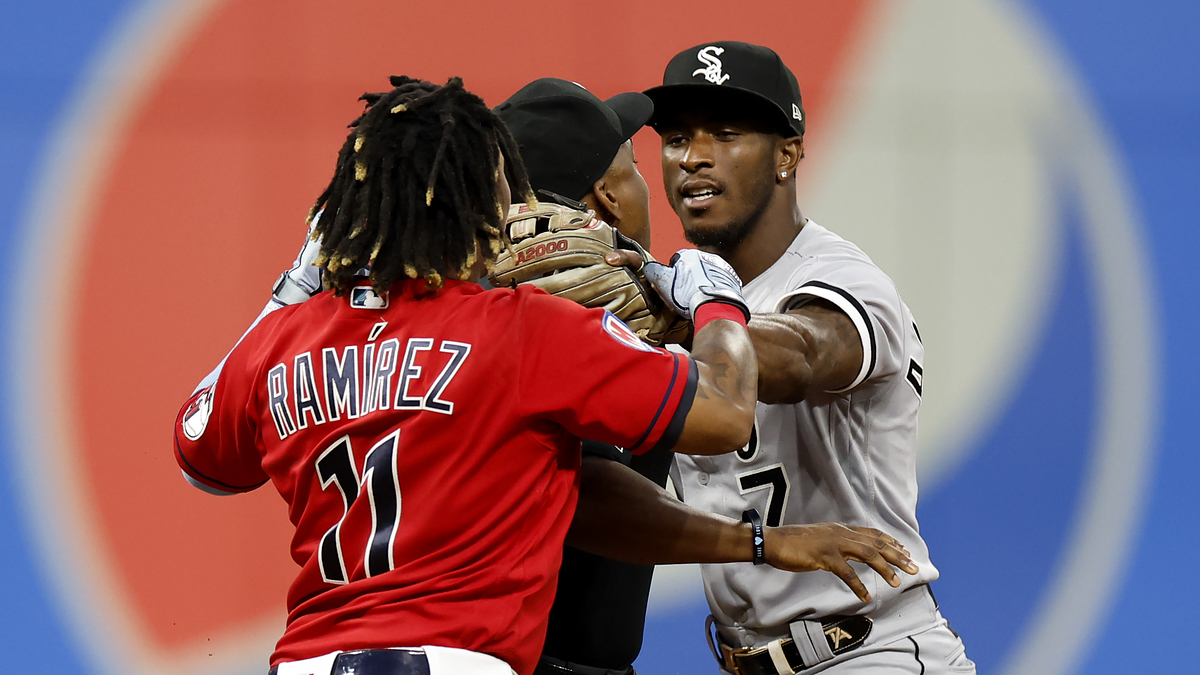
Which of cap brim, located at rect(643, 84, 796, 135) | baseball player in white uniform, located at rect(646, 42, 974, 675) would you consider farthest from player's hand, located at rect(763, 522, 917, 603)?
cap brim, located at rect(643, 84, 796, 135)

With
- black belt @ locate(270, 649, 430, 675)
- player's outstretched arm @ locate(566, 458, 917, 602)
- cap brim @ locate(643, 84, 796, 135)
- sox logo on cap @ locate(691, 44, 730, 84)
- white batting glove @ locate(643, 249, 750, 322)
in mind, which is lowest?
black belt @ locate(270, 649, 430, 675)

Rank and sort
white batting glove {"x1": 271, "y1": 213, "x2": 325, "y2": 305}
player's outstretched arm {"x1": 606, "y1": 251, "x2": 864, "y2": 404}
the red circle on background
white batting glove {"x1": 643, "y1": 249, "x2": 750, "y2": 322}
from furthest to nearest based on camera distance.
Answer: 1. the red circle on background
2. white batting glove {"x1": 271, "y1": 213, "x2": 325, "y2": 305}
3. player's outstretched arm {"x1": 606, "y1": 251, "x2": 864, "y2": 404}
4. white batting glove {"x1": 643, "y1": 249, "x2": 750, "y2": 322}

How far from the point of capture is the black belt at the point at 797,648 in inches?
77.9

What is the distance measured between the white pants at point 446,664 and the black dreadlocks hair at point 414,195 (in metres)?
0.48

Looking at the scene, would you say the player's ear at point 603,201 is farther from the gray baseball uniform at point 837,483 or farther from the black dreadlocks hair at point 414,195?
the black dreadlocks hair at point 414,195

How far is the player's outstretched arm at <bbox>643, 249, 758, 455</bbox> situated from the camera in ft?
4.55

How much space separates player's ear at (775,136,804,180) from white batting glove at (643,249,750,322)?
0.75 meters

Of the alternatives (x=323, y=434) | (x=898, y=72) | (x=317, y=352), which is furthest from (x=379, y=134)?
(x=898, y=72)

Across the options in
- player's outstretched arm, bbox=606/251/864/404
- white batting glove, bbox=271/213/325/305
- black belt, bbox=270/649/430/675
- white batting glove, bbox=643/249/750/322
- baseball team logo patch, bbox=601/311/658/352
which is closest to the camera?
black belt, bbox=270/649/430/675

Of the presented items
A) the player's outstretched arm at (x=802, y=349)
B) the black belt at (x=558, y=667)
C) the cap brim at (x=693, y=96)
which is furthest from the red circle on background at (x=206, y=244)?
the player's outstretched arm at (x=802, y=349)

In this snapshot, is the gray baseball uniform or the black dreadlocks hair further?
the gray baseball uniform

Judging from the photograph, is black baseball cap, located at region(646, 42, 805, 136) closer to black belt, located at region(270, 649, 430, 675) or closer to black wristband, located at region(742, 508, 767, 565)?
black wristband, located at region(742, 508, 767, 565)

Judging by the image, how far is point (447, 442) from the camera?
1335 millimetres

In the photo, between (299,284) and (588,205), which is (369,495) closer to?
(299,284)
